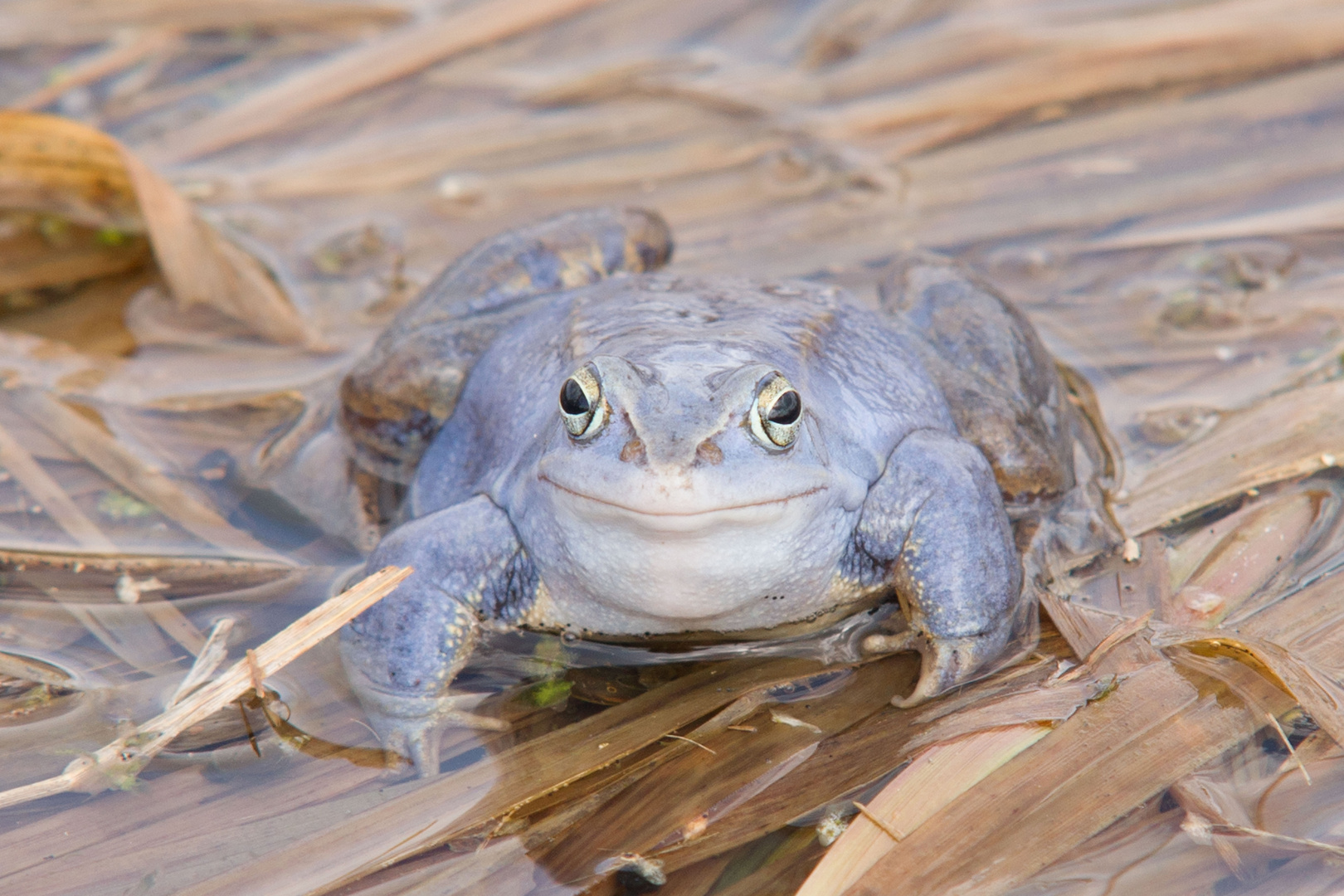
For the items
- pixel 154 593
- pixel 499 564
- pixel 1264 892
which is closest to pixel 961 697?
pixel 1264 892

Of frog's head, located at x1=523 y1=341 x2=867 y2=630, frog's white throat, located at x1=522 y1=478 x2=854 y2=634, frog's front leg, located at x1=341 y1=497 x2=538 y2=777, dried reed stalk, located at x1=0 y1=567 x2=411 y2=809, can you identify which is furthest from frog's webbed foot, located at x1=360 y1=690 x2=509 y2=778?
frog's head, located at x1=523 y1=341 x2=867 y2=630

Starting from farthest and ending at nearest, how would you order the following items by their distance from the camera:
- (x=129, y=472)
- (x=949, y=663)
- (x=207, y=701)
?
(x=129, y=472)
(x=949, y=663)
(x=207, y=701)

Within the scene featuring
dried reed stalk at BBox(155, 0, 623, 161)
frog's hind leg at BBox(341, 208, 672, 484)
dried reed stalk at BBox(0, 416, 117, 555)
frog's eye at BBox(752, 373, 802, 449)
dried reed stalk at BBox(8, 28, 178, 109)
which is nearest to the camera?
frog's eye at BBox(752, 373, 802, 449)

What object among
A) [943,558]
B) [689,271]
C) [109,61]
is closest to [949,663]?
[943,558]

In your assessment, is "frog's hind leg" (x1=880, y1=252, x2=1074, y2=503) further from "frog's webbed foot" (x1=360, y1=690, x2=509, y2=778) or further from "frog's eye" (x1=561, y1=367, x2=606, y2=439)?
"frog's webbed foot" (x1=360, y1=690, x2=509, y2=778)

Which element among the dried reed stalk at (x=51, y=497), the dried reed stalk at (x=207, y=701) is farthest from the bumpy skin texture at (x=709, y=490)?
the dried reed stalk at (x=51, y=497)

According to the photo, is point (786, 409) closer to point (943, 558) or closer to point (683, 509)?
point (683, 509)

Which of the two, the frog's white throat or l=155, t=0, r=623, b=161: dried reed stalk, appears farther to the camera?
l=155, t=0, r=623, b=161: dried reed stalk
